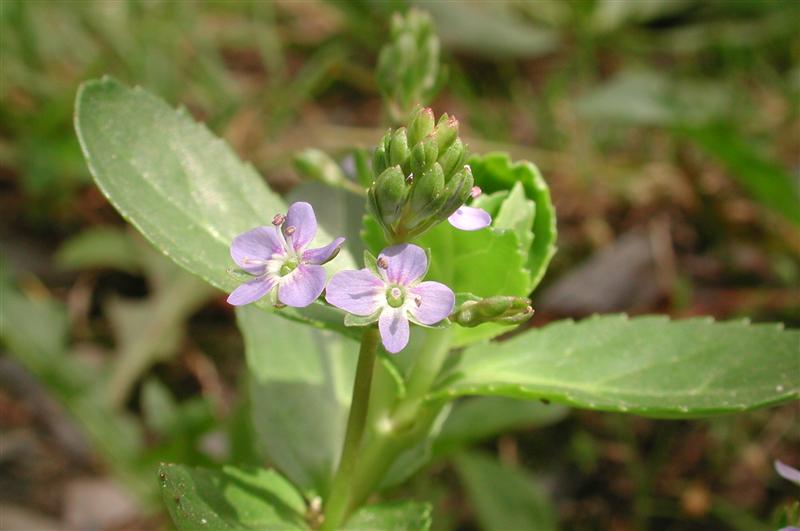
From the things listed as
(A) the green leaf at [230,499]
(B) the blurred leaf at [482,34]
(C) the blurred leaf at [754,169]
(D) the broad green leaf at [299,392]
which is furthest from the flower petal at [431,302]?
(B) the blurred leaf at [482,34]

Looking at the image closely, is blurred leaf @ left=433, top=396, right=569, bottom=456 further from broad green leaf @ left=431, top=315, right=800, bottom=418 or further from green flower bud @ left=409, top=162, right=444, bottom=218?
green flower bud @ left=409, top=162, right=444, bottom=218

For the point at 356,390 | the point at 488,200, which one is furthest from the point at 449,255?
the point at 356,390

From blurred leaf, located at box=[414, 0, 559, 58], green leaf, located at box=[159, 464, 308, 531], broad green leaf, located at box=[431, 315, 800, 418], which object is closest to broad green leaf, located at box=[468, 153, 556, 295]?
broad green leaf, located at box=[431, 315, 800, 418]

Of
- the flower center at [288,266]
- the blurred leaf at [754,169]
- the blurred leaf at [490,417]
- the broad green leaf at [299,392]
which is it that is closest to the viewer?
the flower center at [288,266]

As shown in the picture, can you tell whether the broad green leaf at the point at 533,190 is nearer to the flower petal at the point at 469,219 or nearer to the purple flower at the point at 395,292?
the flower petal at the point at 469,219

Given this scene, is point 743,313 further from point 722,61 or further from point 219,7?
point 219,7

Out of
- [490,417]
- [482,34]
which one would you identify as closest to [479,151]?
[482,34]

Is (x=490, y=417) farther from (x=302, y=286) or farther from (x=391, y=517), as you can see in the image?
(x=302, y=286)
